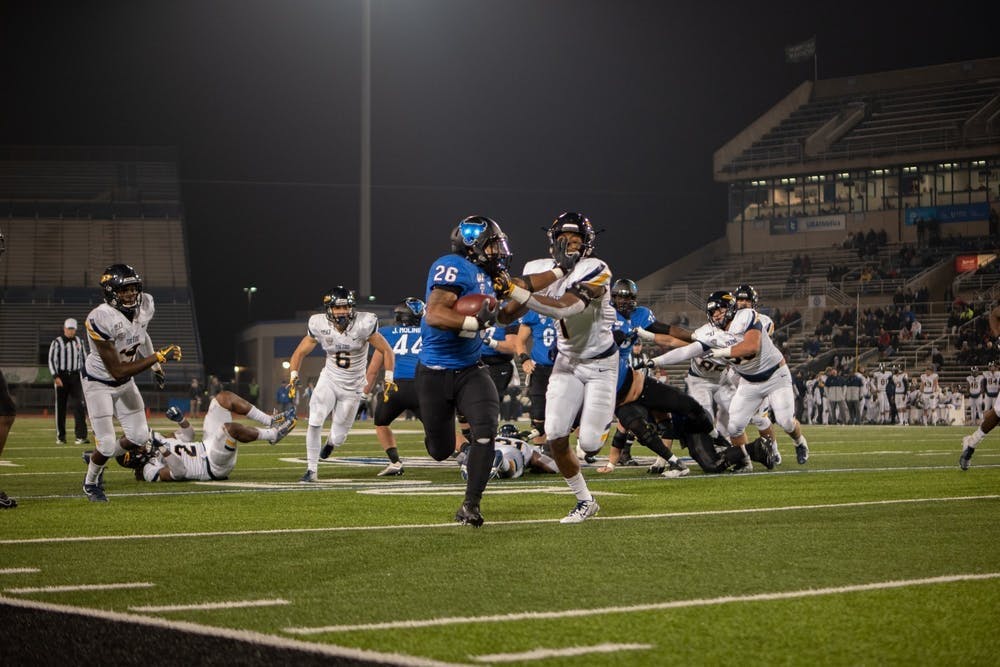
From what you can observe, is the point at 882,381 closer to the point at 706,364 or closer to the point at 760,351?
the point at 706,364

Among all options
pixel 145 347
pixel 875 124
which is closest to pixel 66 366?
pixel 145 347

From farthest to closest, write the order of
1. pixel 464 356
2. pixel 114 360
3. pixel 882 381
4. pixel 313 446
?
1. pixel 882 381
2. pixel 313 446
3. pixel 114 360
4. pixel 464 356

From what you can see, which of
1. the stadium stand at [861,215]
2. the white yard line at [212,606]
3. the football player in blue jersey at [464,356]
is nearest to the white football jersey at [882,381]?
the stadium stand at [861,215]

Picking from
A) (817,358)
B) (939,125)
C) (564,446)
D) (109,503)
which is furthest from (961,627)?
(939,125)

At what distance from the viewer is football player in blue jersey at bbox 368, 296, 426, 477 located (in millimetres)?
12977

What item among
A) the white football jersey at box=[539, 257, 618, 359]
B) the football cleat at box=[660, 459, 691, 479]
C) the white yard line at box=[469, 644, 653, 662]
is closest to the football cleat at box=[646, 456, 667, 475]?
the football cleat at box=[660, 459, 691, 479]

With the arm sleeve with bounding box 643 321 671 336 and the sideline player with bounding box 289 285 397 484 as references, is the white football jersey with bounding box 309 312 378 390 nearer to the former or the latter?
the sideline player with bounding box 289 285 397 484

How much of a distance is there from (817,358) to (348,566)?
117ft

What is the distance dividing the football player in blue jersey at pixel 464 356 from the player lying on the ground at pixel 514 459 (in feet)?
11.7

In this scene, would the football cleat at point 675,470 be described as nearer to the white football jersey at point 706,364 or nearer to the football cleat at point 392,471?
the white football jersey at point 706,364

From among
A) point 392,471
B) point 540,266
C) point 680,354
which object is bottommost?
point 392,471

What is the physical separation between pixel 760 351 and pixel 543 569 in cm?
741

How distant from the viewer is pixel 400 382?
13648mm

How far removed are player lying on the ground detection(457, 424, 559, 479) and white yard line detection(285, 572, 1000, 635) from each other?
6.56 metres
